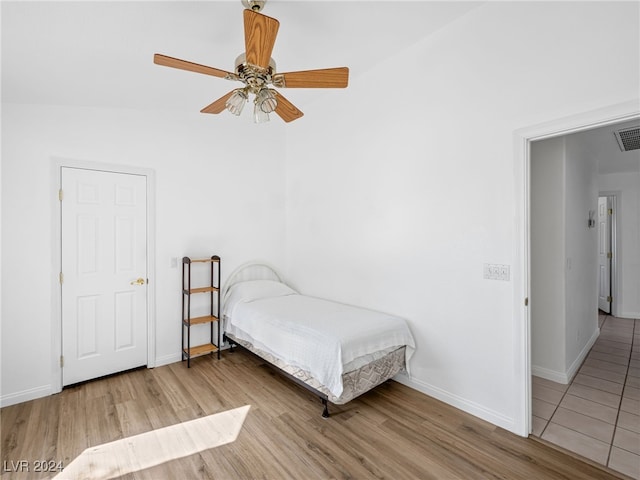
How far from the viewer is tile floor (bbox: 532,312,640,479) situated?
2.06 meters

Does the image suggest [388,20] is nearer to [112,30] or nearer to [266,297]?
[112,30]

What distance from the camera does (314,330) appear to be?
103 inches

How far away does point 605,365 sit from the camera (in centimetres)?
340

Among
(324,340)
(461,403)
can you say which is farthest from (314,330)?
(461,403)

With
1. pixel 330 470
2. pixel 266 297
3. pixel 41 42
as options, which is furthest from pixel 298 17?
pixel 330 470

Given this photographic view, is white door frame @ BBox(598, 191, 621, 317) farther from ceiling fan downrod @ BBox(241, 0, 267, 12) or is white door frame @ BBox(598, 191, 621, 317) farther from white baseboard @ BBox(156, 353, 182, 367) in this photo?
white baseboard @ BBox(156, 353, 182, 367)

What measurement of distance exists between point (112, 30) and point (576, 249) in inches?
179

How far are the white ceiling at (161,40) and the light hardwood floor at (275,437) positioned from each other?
2.63 meters

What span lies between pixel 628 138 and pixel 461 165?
2439 mm

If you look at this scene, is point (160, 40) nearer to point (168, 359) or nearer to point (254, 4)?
point (254, 4)

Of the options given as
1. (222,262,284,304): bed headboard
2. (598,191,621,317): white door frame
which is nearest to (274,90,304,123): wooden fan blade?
(222,262,284,304): bed headboard

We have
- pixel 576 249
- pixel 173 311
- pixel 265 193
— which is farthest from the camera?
Result: pixel 265 193

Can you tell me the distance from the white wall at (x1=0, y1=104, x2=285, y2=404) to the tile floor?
3.30m

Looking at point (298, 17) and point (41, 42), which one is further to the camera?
point (298, 17)
